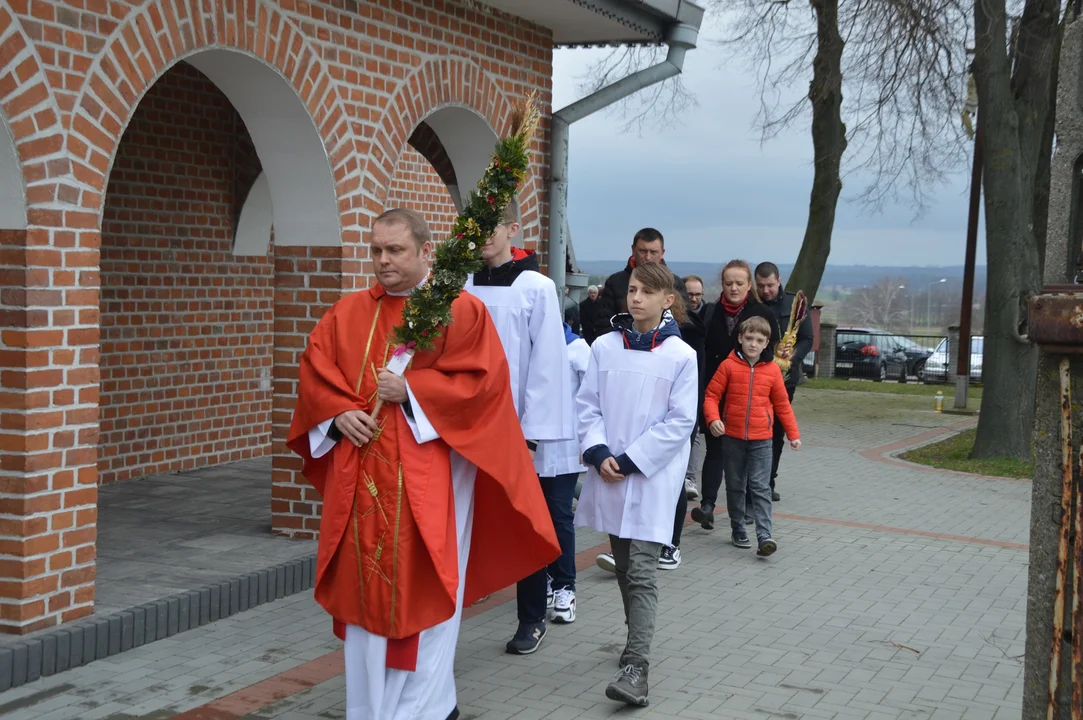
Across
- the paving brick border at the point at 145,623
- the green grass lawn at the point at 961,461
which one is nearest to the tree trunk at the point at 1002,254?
the green grass lawn at the point at 961,461

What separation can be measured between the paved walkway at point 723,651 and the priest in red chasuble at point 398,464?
25.9 inches

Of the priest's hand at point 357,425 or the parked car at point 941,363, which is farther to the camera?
the parked car at point 941,363

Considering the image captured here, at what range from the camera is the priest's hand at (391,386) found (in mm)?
4508

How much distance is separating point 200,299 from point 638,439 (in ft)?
18.3

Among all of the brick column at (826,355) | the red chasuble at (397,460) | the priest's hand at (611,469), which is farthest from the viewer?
the brick column at (826,355)

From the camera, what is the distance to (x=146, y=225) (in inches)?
371

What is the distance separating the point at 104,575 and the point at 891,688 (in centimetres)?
392

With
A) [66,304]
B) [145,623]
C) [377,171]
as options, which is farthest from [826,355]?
[66,304]

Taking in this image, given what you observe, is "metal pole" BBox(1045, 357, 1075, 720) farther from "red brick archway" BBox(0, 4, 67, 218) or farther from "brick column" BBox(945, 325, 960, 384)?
"brick column" BBox(945, 325, 960, 384)

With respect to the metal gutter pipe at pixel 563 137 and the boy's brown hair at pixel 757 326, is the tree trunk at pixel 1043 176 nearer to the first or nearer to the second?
the metal gutter pipe at pixel 563 137

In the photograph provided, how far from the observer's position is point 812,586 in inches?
300

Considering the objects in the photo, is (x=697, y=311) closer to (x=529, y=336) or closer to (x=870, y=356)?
(x=529, y=336)

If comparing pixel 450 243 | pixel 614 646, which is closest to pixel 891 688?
pixel 614 646

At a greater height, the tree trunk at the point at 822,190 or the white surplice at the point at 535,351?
the tree trunk at the point at 822,190
